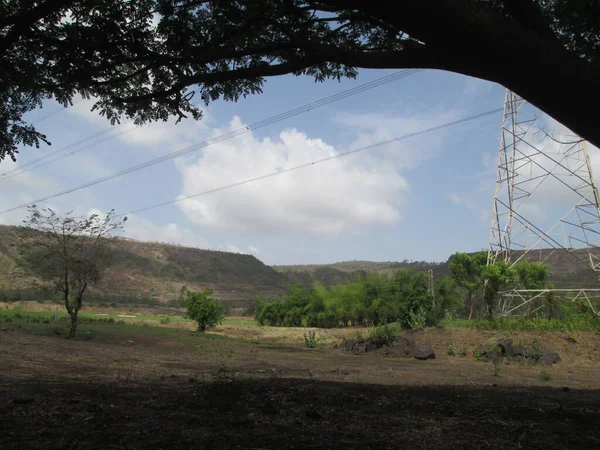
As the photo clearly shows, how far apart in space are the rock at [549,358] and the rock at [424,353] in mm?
3768

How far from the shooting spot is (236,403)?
4.84 m

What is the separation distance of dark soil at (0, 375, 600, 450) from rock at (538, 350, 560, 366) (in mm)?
11092

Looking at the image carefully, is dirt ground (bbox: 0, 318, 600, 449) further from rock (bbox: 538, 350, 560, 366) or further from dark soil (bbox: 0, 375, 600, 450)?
rock (bbox: 538, 350, 560, 366)

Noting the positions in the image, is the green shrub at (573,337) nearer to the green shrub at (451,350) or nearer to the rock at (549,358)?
the rock at (549,358)

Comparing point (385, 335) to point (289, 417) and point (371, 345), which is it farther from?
point (289, 417)

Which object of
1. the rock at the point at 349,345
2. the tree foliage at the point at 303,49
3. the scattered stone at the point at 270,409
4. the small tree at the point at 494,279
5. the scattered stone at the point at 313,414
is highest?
the tree foliage at the point at 303,49

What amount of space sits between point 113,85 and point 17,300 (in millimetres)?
50860

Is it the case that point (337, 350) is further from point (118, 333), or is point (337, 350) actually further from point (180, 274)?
point (180, 274)

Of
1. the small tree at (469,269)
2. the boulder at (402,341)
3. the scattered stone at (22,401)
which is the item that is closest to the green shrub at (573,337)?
the boulder at (402,341)

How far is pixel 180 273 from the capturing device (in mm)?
93000

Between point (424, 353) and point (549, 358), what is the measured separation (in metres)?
4.16

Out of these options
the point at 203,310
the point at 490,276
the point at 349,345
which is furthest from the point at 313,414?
the point at 203,310

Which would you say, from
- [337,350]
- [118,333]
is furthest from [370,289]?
[118,333]

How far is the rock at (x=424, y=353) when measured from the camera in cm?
1803
